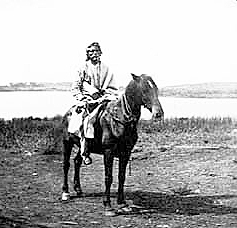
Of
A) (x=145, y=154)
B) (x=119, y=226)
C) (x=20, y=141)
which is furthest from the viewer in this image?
(x=20, y=141)

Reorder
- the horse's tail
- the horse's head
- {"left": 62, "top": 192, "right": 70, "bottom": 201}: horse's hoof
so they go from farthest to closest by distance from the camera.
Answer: the horse's tail < {"left": 62, "top": 192, "right": 70, "bottom": 201}: horse's hoof < the horse's head

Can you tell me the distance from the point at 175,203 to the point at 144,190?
1126 millimetres

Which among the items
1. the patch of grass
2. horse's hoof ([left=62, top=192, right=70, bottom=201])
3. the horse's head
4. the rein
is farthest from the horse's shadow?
the patch of grass

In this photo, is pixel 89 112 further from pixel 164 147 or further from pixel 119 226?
pixel 164 147

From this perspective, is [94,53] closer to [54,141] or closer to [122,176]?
[122,176]

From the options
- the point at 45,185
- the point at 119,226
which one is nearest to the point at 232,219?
the point at 119,226

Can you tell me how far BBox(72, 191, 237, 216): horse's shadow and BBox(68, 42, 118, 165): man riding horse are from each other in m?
1.15

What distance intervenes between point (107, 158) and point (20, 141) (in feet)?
25.6

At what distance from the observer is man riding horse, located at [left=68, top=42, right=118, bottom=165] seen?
7.38 meters

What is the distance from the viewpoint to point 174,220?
22.5 feet

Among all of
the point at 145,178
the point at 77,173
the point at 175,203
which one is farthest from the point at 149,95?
the point at 145,178

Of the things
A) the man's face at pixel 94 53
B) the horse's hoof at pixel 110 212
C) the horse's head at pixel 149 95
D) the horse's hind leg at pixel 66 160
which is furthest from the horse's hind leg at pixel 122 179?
the man's face at pixel 94 53

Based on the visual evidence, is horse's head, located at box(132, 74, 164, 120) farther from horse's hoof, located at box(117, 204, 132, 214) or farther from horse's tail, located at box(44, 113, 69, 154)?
horse's tail, located at box(44, 113, 69, 154)

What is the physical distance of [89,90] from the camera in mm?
7508
